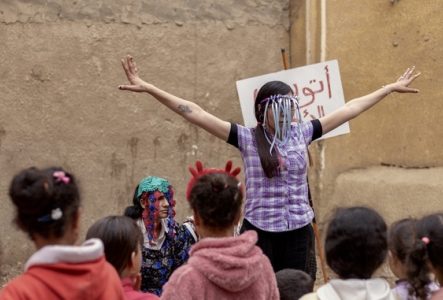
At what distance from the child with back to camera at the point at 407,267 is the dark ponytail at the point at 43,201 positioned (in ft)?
4.26

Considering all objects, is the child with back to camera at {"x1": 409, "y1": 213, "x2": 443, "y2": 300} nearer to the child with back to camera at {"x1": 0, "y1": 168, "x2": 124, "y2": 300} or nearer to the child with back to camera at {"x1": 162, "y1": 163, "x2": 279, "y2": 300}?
the child with back to camera at {"x1": 162, "y1": 163, "x2": 279, "y2": 300}

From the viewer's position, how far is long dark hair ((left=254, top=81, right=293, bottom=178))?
15.5 feet

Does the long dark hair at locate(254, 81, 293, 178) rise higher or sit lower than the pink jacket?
higher

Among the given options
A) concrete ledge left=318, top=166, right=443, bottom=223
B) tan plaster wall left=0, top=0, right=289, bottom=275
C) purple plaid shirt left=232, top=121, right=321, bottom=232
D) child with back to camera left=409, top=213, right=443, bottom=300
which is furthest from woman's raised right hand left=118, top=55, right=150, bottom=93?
concrete ledge left=318, top=166, right=443, bottom=223

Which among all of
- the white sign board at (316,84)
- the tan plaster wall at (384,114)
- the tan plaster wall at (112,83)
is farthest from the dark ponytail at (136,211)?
the tan plaster wall at (384,114)

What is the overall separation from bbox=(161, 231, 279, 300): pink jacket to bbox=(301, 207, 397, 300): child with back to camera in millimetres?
242

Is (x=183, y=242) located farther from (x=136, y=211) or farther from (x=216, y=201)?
(x=216, y=201)

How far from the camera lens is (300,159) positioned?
480 cm

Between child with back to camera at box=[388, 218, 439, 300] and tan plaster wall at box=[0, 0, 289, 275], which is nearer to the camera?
child with back to camera at box=[388, 218, 439, 300]

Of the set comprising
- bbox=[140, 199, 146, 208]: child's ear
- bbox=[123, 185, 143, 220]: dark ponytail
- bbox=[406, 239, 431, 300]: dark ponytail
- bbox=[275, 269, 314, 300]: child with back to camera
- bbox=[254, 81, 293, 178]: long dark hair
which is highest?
bbox=[254, 81, 293, 178]: long dark hair

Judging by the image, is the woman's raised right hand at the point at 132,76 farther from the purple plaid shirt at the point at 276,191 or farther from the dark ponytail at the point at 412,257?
the dark ponytail at the point at 412,257

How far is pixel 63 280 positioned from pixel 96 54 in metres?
4.76

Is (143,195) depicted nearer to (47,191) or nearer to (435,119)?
(47,191)

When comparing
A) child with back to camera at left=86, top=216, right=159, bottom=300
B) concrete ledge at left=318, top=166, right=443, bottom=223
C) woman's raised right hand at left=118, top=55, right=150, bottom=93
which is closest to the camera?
child with back to camera at left=86, top=216, right=159, bottom=300
